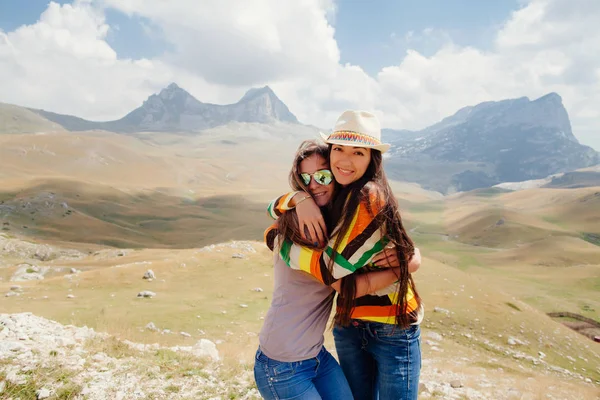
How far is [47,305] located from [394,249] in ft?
49.8

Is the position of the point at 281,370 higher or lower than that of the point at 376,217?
lower

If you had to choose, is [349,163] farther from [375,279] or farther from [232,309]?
[232,309]

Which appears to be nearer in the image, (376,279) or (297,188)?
(376,279)

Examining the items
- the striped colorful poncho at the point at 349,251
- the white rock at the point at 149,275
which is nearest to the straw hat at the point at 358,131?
the striped colorful poncho at the point at 349,251

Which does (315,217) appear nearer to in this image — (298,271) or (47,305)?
(298,271)

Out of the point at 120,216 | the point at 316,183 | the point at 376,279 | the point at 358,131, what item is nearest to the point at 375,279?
the point at 376,279

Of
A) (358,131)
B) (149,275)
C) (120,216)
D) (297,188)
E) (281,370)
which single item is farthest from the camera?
(120,216)

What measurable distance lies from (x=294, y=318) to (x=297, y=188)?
47.7 inches

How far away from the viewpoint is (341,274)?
9.68ft

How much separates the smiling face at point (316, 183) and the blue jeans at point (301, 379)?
146cm

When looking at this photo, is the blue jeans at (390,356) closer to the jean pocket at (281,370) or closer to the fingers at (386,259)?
the fingers at (386,259)

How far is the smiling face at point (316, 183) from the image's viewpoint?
3391mm

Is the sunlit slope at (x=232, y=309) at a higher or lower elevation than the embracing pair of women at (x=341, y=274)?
lower

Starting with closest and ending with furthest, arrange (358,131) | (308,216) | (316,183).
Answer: (308,216)
(358,131)
(316,183)
